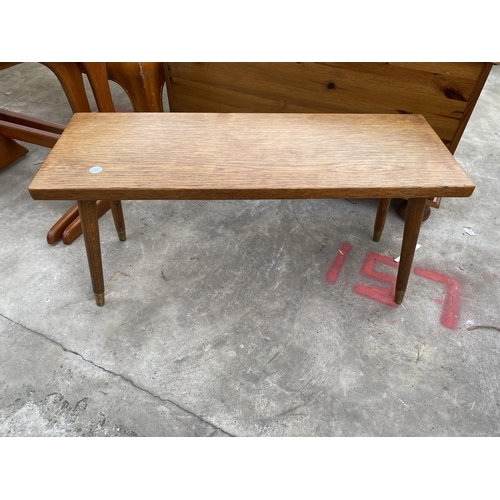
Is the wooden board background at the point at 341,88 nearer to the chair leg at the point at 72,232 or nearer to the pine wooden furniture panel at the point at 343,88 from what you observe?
the pine wooden furniture panel at the point at 343,88

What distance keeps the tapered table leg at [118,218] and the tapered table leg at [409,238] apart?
4.05 feet

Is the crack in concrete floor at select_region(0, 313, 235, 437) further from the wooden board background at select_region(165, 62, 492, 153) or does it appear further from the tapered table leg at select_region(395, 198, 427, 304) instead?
the wooden board background at select_region(165, 62, 492, 153)

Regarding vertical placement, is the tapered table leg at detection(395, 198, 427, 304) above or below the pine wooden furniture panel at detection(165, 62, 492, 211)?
below

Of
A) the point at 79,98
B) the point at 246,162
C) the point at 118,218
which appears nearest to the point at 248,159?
the point at 246,162

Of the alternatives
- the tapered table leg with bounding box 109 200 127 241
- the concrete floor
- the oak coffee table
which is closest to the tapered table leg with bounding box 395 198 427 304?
the oak coffee table

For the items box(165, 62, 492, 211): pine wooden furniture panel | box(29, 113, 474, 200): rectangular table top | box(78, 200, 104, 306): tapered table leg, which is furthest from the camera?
box(165, 62, 492, 211): pine wooden furniture panel

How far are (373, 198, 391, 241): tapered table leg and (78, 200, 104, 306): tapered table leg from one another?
124 centimetres

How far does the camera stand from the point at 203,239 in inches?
77.4

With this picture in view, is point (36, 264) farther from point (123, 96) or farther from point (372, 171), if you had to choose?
point (123, 96)

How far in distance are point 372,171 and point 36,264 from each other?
1.50 meters

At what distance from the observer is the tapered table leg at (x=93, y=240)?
4.48 ft

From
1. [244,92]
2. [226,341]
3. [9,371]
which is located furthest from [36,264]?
[244,92]

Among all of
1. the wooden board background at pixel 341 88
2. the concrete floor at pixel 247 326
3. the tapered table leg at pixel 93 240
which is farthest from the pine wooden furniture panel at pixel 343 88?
the tapered table leg at pixel 93 240

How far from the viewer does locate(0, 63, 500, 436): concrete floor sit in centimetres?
132
